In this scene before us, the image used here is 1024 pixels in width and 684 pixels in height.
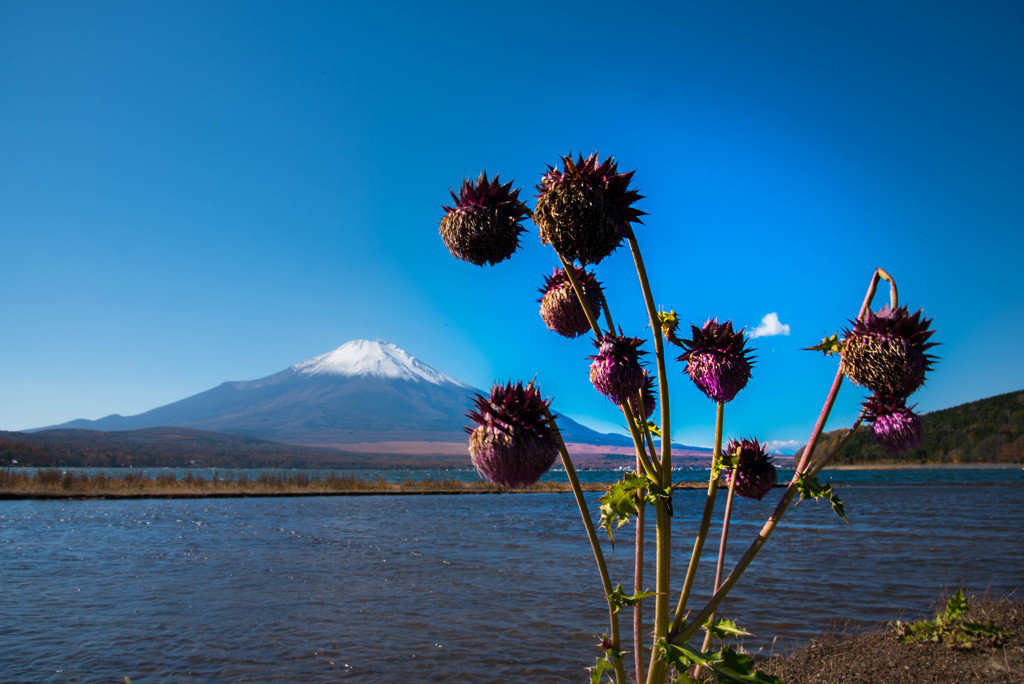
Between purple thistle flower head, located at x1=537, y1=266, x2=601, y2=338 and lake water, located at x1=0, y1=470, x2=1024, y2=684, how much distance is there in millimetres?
6093

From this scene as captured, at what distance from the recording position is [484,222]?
2148mm

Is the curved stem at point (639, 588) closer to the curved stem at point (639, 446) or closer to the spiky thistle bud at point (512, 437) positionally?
the curved stem at point (639, 446)

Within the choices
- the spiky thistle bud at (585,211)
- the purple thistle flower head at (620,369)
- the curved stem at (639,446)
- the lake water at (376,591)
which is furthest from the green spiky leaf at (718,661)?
the lake water at (376,591)

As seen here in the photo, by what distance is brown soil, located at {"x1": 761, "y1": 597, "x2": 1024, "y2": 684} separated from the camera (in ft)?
18.9

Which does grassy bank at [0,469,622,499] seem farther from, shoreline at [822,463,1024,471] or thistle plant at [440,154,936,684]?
shoreline at [822,463,1024,471]

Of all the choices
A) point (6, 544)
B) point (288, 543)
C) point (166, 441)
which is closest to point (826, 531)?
point (288, 543)

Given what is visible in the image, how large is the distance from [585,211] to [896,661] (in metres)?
7.03

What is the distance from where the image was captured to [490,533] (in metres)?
23.0

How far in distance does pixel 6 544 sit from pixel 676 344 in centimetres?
2206

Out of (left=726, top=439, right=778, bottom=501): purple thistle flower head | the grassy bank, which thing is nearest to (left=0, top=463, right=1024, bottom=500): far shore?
the grassy bank

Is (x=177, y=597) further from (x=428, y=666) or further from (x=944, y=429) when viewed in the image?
(x=944, y=429)

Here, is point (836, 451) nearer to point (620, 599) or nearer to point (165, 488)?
point (620, 599)

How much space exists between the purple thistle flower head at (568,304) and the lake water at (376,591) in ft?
20.0

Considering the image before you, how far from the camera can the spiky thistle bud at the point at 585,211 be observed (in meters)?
1.84
